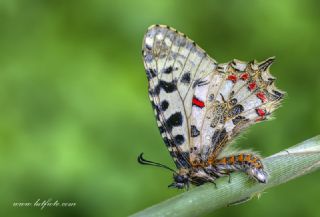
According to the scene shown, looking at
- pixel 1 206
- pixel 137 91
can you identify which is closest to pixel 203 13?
pixel 137 91

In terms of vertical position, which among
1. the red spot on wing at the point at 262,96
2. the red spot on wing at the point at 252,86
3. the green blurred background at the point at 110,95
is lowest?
the red spot on wing at the point at 262,96

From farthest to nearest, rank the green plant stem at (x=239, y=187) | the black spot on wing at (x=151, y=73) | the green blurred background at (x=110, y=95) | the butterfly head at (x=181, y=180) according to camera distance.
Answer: the green blurred background at (x=110, y=95) < the black spot on wing at (x=151, y=73) < the butterfly head at (x=181, y=180) < the green plant stem at (x=239, y=187)

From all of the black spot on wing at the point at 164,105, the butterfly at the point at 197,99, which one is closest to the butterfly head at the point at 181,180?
the butterfly at the point at 197,99

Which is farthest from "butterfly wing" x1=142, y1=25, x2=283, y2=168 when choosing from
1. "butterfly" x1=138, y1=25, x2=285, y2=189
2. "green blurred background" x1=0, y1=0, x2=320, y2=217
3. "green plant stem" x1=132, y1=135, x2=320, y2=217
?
"green blurred background" x1=0, y1=0, x2=320, y2=217

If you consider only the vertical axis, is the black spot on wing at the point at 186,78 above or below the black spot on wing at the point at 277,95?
above

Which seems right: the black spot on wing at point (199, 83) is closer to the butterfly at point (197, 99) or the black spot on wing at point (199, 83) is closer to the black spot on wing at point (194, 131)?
the butterfly at point (197, 99)

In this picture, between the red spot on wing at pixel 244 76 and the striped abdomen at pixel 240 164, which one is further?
the red spot on wing at pixel 244 76

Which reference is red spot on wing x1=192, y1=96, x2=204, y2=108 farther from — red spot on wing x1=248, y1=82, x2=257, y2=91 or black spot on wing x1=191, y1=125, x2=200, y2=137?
red spot on wing x1=248, y1=82, x2=257, y2=91
